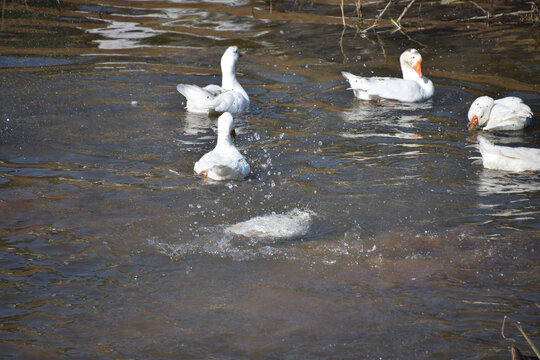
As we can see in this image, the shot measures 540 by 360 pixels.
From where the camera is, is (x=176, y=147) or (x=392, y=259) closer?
(x=392, y=259)

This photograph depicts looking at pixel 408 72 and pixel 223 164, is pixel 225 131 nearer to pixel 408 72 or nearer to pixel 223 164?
pixel 223 164

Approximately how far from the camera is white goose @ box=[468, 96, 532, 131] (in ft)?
27.3

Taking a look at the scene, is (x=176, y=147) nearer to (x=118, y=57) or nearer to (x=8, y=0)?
(x=118, y=57)

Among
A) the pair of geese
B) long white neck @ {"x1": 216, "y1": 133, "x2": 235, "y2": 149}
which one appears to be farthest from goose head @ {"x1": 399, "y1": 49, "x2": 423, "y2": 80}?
long white neck @ {"x1": 216, "y1": 133, "x2": 235, "y2": 149}

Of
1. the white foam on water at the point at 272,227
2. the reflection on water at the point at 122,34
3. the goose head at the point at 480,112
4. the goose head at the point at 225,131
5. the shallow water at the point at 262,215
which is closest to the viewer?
the shallow water at the point at 262,215

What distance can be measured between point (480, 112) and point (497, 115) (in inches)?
8.9

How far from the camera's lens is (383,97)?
956 cm

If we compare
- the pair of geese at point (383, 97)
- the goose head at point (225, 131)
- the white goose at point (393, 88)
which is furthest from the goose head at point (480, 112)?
the goose head at point (225, 131)

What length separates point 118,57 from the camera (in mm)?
11367

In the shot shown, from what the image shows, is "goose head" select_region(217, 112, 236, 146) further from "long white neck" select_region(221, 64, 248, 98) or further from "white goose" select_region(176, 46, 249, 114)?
"long white neck" select_region(221, 64, 248, 98)

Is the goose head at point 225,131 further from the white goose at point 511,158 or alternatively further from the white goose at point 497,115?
the white goose at point 497,115

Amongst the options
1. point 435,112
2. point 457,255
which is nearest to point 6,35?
point 435,112

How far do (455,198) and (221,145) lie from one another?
248 cm

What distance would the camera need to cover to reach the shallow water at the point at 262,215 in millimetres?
4387
